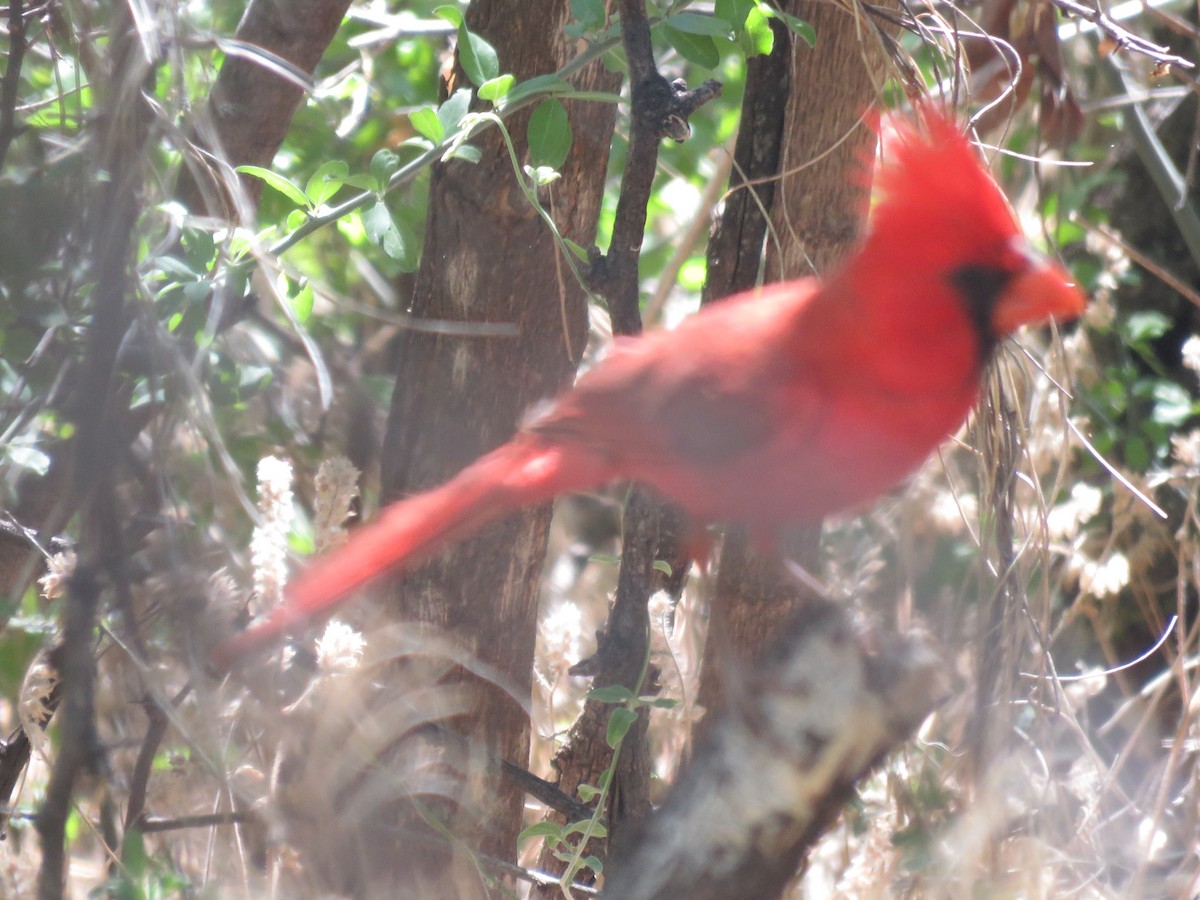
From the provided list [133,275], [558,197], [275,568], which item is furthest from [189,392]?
[558,197]

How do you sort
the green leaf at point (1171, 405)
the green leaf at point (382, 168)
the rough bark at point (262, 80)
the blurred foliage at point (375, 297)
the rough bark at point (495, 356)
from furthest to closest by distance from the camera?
1. the green leaf at point (1171, 405)
2. the rough bark at point (262, 80)
3. the rough bark at point (495, 356)
4. the green leaf at point (382, 168)
5. the blurred foliage at point (375, 297)

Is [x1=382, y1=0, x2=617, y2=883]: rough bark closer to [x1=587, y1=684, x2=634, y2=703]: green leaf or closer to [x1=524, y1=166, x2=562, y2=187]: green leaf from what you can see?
[x1=524, y1=166, x2=562, y2=187]: green leaf

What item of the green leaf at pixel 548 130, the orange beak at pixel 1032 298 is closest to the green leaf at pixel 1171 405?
the orange beak at pixel 1032 298

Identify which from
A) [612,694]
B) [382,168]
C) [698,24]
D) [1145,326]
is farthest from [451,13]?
[1145,326]

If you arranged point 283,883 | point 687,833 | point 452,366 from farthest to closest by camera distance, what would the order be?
point 452,366
point 283,883
point 687,833

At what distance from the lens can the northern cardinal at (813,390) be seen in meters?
1.64

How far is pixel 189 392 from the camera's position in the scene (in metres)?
1.25

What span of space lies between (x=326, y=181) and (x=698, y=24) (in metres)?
0.53

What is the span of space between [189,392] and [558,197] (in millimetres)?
797

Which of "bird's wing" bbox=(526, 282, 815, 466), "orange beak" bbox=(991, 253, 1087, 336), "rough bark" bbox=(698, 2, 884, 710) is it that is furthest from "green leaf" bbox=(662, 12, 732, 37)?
"orange beak" bbox=(991, 253, 1087, 336)

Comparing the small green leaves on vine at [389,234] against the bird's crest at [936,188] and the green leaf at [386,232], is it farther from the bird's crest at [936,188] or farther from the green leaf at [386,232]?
the bird's crest at [936,188]

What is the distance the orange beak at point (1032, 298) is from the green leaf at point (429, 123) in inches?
30.1

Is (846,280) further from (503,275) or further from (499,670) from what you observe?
(499,670)

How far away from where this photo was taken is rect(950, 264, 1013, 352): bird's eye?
65.6 inches
